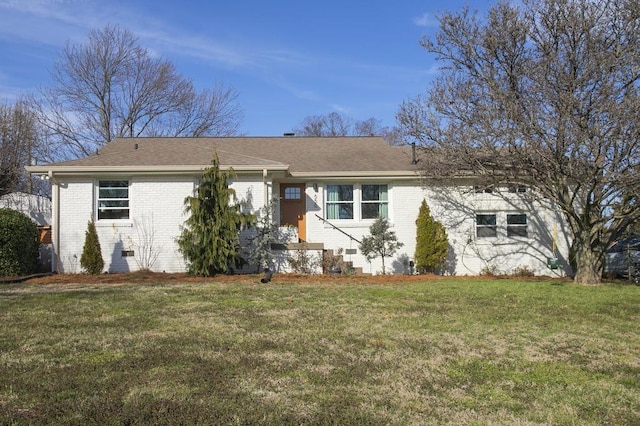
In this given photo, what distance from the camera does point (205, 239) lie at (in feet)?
44.3

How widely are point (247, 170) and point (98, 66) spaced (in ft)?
60.5

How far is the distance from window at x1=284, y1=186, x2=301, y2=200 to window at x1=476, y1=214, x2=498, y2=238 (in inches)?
223

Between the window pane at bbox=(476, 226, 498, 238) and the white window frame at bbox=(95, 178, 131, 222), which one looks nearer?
the white window frame at bbox=(95, 178, 131, 222)

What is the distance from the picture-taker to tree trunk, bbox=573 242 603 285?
13.6m

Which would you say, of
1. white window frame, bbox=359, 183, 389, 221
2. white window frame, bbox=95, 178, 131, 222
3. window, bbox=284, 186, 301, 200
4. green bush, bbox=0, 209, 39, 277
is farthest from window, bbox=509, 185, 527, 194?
green bush, bbox=0, 209, 39, 277

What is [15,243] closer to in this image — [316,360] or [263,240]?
[263,240]

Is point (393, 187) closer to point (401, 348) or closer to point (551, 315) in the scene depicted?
point (551, 315)

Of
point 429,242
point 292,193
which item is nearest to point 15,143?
point 292,193

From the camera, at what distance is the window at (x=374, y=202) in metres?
16.6

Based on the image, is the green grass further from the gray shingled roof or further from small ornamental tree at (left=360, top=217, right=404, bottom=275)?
the gray shingled roof

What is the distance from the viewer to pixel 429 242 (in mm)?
15625

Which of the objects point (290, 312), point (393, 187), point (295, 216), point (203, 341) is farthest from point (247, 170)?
point (203, 341)

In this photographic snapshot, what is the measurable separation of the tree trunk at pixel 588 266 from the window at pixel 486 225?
318 cm

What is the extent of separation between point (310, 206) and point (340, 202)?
95cm
